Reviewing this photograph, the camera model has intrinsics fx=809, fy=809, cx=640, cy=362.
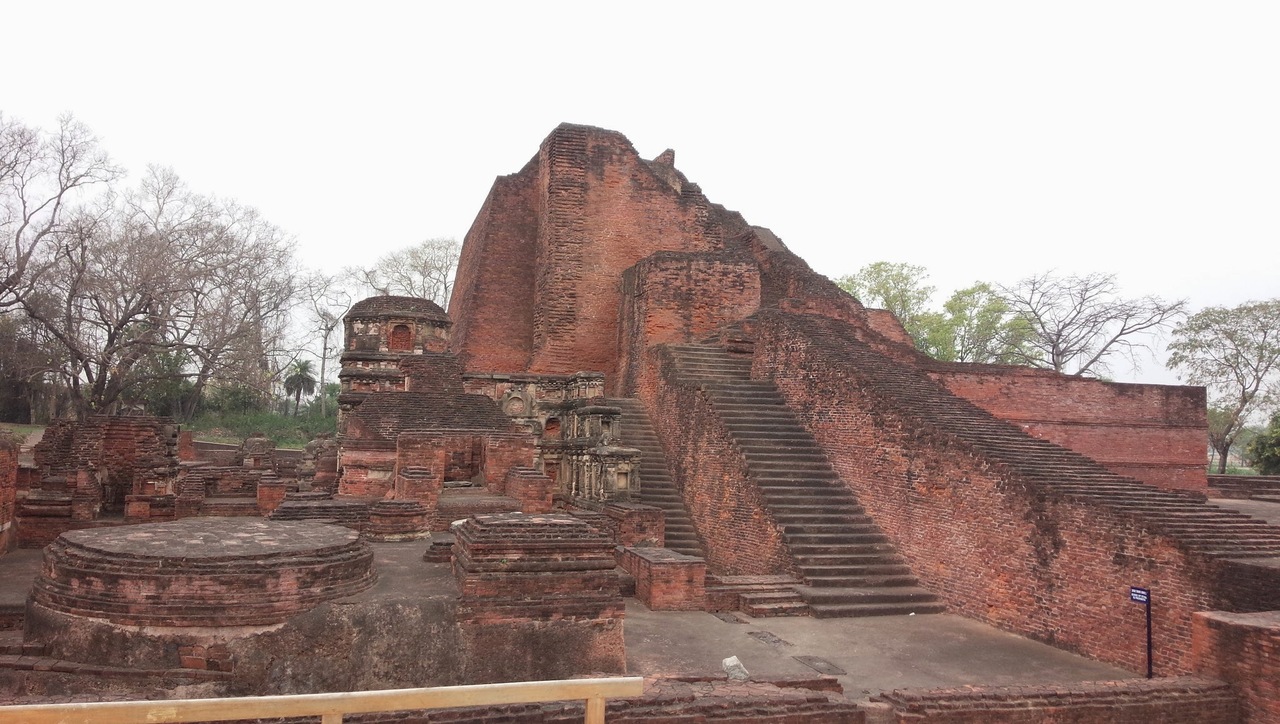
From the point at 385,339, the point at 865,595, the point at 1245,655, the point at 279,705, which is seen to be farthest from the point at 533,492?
the point at 279,705

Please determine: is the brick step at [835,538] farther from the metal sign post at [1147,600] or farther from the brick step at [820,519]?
the metal sign post at [1147,600]

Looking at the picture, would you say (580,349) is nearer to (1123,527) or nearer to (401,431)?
(401,431)

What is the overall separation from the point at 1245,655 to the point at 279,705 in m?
5.93

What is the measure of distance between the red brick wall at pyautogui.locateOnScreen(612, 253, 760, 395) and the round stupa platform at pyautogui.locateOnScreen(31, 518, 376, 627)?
9963mm

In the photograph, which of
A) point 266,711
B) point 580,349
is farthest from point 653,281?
point 266,711

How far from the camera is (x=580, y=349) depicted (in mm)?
17453

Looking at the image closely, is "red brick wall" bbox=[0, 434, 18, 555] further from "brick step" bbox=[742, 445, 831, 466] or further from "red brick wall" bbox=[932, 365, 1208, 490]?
"red brick wall" bbox=[932, 365, 1208, 490]

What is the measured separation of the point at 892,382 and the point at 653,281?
6.00m

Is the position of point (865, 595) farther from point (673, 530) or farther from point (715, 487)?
point (673, 530)

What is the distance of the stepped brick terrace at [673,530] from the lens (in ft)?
15.8

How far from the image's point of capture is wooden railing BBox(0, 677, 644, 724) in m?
2.33

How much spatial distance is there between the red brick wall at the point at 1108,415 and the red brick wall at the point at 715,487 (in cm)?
583

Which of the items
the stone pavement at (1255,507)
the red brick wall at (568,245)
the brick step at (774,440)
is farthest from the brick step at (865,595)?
the red brick wall at (568,245)

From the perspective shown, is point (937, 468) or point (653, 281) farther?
point (653, 281)
